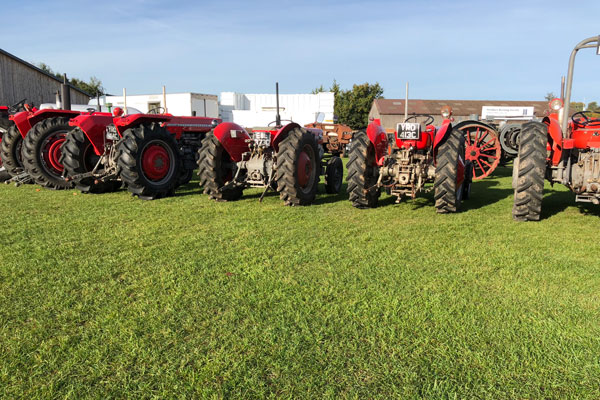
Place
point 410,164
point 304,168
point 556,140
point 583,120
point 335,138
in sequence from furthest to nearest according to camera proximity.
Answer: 1. point 335,138
2. point 304,168
3. point 410,164
4. point 583,120
5. point 556,140

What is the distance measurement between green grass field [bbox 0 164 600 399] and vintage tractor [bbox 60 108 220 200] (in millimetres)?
2367

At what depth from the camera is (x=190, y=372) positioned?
2318 mm

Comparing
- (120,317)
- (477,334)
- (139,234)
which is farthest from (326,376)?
(139,234)

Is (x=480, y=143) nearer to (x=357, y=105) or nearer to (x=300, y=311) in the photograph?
(x=300, y=311)

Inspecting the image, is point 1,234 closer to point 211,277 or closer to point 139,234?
point 139,234

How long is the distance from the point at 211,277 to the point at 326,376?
5.51 ft

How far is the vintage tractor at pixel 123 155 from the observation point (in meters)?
7.77

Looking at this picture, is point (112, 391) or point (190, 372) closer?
point (112, 391)

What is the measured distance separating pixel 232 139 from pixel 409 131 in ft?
10.0

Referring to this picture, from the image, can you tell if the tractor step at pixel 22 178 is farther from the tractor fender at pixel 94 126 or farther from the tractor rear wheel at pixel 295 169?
the tractor rear wheel at pixel 295 169

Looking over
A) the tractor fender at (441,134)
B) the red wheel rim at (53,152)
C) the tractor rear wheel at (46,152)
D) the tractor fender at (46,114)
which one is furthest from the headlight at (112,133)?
the tractor fender at (441,134)

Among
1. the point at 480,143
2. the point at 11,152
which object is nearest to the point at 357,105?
the point at 480,143

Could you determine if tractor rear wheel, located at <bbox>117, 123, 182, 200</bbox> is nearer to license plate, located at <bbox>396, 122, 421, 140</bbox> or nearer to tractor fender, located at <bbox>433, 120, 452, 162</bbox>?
license plate, located at <bbox>396, 122, 421, 140</bbox>

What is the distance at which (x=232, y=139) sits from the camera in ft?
25.3
